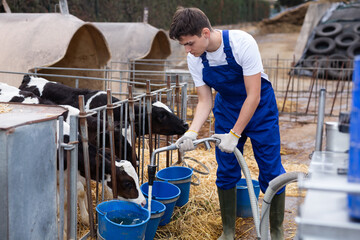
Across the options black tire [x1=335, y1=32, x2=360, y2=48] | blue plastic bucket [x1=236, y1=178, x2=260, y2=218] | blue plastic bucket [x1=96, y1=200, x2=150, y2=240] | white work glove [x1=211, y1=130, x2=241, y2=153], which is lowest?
blue plastic bucket [x1=236, y1=178, x2=260, y2=218]

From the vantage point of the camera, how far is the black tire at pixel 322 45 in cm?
1665

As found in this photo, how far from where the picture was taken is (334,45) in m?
16.7

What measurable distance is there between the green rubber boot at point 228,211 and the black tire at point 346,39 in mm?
14618

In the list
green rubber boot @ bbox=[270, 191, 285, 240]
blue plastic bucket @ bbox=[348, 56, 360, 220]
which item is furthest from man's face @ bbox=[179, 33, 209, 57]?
blue plastic bucket @ bbox=[348, 56, 360, 220]

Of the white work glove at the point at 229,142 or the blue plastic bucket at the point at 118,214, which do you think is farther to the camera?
the white work glove at the point at 229,142

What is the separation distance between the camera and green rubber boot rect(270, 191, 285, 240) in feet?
11.3

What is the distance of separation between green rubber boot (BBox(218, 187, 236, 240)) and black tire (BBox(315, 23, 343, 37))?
611 inches

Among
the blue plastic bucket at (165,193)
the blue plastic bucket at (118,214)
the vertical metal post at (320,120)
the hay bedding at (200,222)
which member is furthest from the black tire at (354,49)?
the vertical metal post at (320,120)

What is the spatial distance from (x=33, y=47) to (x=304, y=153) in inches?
200

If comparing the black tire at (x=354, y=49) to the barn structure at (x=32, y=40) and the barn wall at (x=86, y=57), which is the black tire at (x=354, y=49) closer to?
the barn wall at (x=86, y=57)

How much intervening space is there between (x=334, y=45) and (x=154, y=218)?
50.2 feet

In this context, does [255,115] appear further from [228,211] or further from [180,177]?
[180,177]

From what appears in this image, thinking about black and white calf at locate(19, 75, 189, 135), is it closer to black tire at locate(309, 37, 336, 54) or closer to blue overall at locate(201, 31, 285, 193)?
blue overall at locate(201, 31, 285, 193)

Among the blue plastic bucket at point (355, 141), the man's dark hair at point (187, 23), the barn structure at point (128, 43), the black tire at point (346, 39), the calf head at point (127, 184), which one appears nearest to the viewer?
the blue plastic bucket at point (355, 141)
